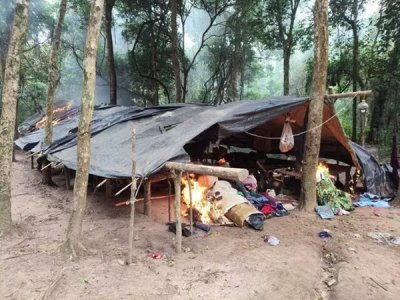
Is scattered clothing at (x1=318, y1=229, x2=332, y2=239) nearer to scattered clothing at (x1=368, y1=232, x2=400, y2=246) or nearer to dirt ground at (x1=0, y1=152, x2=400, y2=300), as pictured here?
dirt ground at (x1=0, y1=152, x2=400, y2=300)

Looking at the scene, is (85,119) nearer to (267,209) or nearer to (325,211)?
(267,209)

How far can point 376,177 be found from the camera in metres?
8.27

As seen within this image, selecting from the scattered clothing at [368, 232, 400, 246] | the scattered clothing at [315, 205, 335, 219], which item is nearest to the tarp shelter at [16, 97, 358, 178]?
the scattered clothing at [315, 205, 335, 219]

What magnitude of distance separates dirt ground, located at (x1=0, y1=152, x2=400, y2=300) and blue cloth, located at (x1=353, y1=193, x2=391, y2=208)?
0.90 metres

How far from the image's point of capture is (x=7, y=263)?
461cm

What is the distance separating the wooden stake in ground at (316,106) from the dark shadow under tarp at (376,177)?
219 cm

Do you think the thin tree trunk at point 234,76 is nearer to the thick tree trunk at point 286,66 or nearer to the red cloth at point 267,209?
the thick tree trunk at point 286,66

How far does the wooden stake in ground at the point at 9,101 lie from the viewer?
5.31m

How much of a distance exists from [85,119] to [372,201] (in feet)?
20.1

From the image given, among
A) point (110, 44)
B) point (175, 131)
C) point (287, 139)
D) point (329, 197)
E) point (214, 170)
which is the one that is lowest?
point (329, 197)

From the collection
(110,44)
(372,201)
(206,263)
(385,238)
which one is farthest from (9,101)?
(110,44)

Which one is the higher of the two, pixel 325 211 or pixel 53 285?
pixel 325 211

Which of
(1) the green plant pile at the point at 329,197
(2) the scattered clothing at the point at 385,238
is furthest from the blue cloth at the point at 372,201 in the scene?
(2) the scattered clothing at the point at 385,238

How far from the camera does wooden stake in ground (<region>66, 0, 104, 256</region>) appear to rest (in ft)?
15.3
